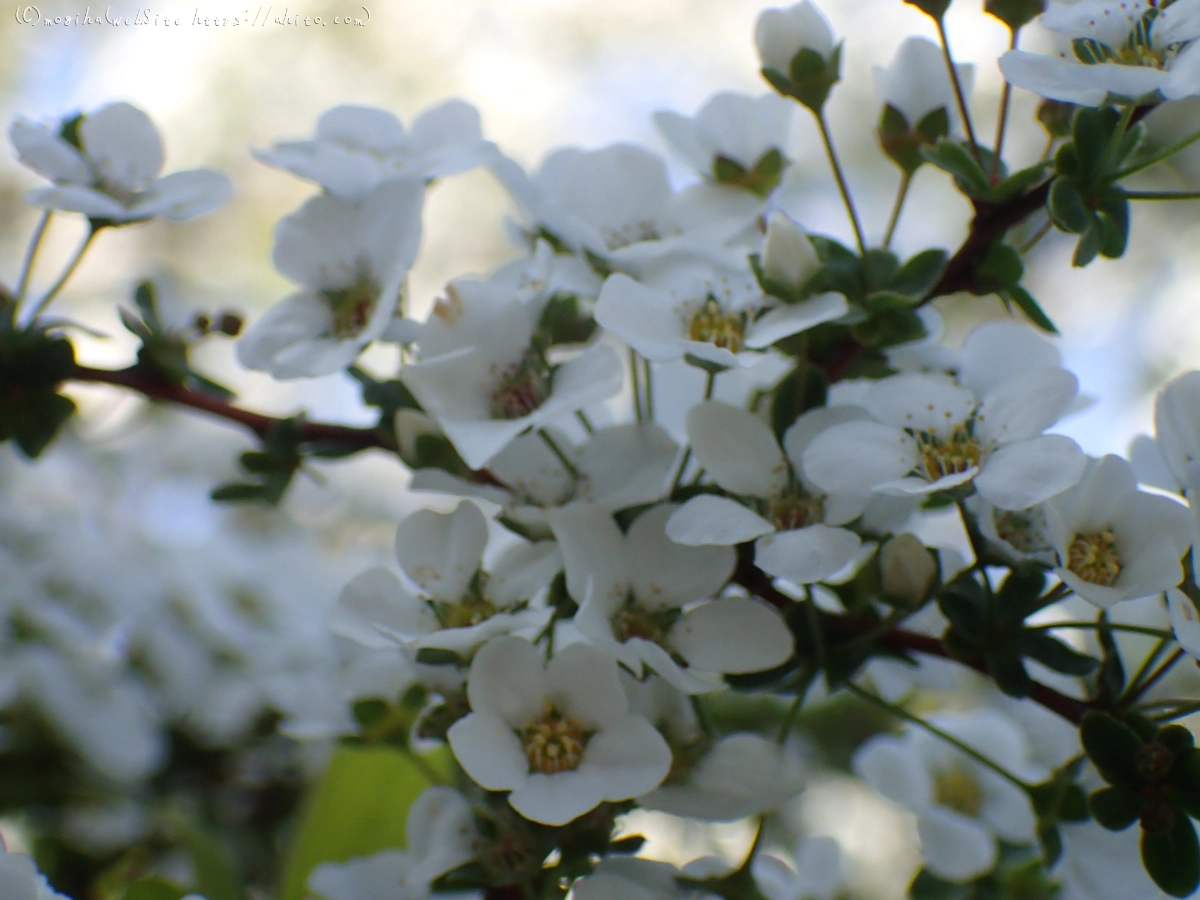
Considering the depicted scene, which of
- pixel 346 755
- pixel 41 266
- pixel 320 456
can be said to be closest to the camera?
pixel 320 456

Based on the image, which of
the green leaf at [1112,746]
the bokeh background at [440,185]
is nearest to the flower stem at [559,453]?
the green leaf at [1112,746]

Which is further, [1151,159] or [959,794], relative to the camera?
[959,794]

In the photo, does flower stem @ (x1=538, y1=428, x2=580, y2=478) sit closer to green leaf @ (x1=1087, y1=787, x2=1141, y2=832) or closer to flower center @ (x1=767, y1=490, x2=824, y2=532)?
flower center @ (x1=767, y1=490, x2=824, y2=532)

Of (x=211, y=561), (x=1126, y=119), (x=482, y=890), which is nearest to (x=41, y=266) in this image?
(x=211, y=561)

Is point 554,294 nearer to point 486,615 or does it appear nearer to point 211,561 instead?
point 486,615

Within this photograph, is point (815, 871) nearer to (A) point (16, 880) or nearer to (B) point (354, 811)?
(B) point (354, 811)

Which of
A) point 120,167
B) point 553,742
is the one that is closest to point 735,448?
point 553,742
